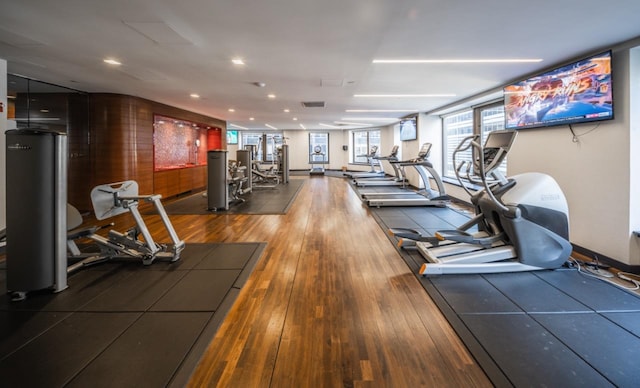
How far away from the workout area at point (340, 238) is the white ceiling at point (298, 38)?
0.03 metres

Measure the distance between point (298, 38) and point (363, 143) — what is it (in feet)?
44.7

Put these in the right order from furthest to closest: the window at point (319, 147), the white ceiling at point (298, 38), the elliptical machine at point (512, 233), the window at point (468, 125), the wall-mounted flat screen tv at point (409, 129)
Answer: the window at point (319, 147) < the wall-mounted flat screen tv at point (409, 129) < the window at point (468, 125) < the elliptical machine at point (512, 233) < the white ceiling at point (298, 38)

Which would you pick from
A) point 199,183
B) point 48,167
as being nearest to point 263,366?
point 48,167

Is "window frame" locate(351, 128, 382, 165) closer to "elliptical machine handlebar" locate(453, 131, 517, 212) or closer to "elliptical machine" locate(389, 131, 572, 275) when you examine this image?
"elliptical machine handlebar" locate(453, 131, 517, 212)

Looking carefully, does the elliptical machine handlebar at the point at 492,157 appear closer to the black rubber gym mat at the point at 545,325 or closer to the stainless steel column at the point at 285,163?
the black rubber gym mat at the point at 545,325

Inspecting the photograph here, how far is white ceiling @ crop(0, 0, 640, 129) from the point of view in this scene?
2.79 m

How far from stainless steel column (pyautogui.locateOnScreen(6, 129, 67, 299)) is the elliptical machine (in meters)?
3.35

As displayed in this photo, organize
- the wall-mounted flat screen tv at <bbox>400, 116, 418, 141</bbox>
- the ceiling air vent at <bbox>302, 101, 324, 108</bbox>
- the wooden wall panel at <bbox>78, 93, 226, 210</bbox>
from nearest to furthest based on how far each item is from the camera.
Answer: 1. the wooden wall panel at <bbox>78, 93, 226, 210</bbox>
2. the ceiling air vent at <bbox>302, 101, 324, 108</bbox>
3. the wall-mounted flat screen tv at <bbox>400, 116, 418, 141</bbox>

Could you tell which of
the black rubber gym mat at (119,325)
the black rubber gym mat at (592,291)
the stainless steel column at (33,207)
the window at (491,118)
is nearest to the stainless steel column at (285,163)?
the window at (491,118)

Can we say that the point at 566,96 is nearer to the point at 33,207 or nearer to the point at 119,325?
the point at 119,325

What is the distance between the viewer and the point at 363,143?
1688cm

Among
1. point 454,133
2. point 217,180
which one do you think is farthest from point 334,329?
point 454,133

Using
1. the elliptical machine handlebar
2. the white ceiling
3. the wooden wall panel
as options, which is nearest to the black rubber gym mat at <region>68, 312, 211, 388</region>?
the white ceiling

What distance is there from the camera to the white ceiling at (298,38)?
9.15 feet
